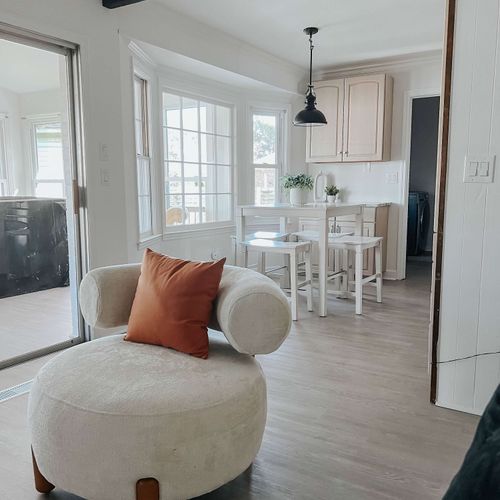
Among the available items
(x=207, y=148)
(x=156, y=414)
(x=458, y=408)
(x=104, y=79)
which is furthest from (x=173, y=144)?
(x=156, y=414)

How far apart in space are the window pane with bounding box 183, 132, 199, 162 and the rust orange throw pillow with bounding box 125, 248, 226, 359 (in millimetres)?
3055

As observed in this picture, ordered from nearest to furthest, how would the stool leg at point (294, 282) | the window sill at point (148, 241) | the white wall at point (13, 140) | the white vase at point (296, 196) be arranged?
1. the stool leg at point (294, 282)
2. the window sill at point (148, 241)
3. the white vase at point (296, 196)
4. the white wall at point (13, 140)

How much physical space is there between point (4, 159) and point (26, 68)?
112 cm

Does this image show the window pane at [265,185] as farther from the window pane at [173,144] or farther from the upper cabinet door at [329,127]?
the window pane at [173,144]

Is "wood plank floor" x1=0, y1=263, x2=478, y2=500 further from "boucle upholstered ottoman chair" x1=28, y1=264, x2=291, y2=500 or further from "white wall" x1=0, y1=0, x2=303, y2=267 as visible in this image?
"white wall" x1=0, y1=0, x2=303, y2=267

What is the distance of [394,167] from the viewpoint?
5.38m

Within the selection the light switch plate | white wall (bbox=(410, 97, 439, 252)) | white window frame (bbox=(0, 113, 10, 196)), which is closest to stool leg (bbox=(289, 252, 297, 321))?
the light switch plate

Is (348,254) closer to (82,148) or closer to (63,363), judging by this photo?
(82,148)

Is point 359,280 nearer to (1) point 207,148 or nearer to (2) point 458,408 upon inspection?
(2) point 458,408

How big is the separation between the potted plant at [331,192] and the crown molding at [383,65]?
134cm

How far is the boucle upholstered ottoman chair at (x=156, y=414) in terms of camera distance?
4.44ft

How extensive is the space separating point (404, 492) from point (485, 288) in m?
0.98

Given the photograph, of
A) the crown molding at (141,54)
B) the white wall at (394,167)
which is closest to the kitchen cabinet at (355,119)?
the white wall at (394,167)

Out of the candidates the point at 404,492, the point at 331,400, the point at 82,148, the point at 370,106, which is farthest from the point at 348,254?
the point at 404,492
